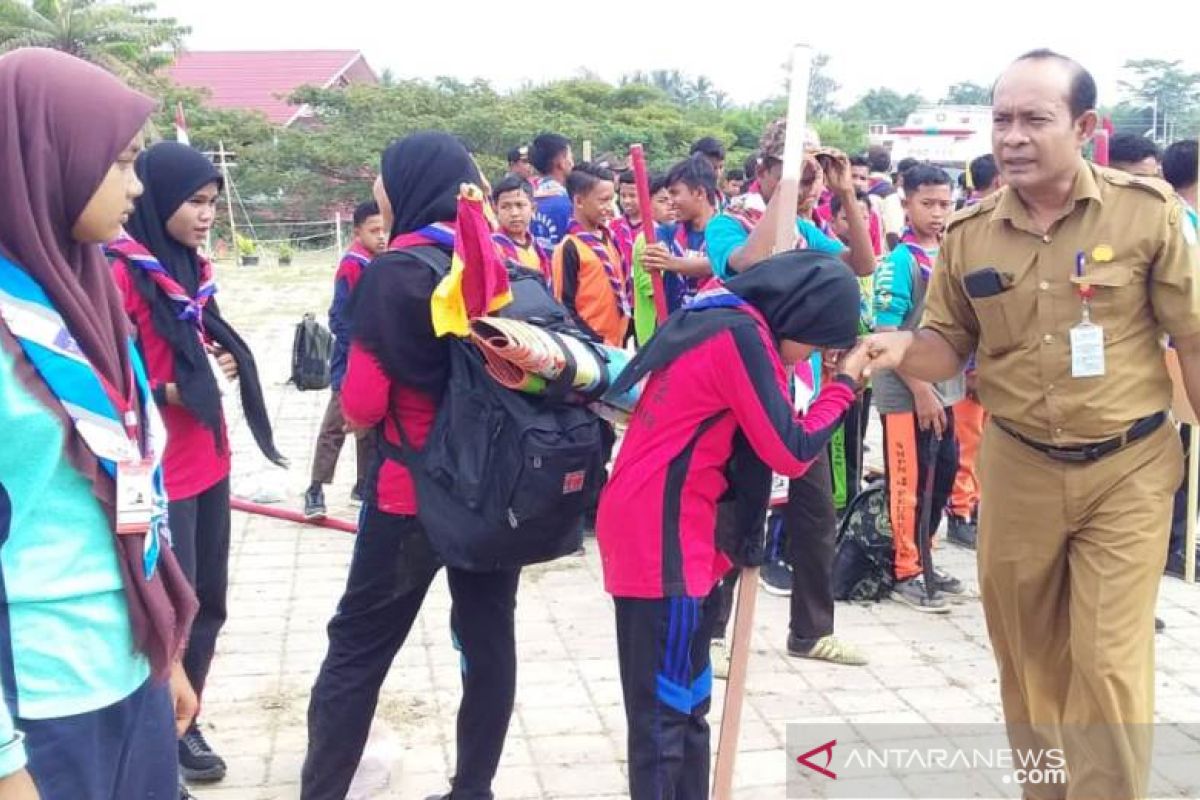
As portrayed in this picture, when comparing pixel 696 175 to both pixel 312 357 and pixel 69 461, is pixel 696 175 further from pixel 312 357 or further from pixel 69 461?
pixel 69 461

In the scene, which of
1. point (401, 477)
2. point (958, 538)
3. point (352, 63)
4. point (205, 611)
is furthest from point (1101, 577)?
point (352, 63)

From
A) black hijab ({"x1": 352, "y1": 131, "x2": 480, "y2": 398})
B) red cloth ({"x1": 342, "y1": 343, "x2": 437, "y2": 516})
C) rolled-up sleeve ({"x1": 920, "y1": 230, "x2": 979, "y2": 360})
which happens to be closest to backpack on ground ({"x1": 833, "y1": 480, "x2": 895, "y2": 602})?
rolled-up sleeve ({"x1": 920, "y1": 230, "x2": 979, "y2": 360})

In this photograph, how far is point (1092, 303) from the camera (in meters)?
3.37

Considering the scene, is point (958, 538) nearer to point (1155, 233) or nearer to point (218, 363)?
point (1155, 233)

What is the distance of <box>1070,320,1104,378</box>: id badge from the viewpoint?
3.35 m

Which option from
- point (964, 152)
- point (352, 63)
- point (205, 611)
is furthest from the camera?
point (352, 63)

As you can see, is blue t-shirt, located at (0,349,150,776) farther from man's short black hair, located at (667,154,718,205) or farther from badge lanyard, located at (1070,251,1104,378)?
man's short black hair, located at (667,154,718,205)

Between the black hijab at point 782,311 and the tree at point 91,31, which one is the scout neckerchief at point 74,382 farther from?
the tree at point 91,31

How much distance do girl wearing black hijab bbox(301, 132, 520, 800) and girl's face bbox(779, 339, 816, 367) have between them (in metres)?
0.87

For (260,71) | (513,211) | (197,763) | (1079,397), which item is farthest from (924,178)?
(260,71)

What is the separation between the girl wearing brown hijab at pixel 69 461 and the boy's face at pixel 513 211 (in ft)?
16.2

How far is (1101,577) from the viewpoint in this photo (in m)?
3.35

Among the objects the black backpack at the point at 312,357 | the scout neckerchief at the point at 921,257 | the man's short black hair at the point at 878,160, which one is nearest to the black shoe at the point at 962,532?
the scout neckerchief at the point at 921,257

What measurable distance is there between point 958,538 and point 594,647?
2.49 m
